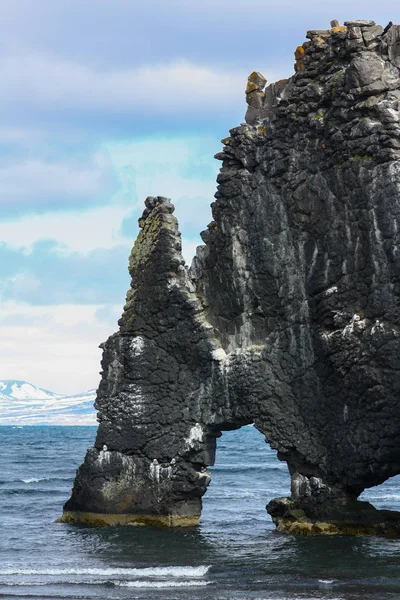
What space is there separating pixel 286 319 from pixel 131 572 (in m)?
9.48

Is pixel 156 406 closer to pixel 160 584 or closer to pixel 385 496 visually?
pixel 160 584

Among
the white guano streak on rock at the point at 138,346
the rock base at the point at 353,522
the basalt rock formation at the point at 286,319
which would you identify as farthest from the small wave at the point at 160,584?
the white guano streak on rock at the point at 138,346

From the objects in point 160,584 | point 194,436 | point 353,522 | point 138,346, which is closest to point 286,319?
point 194,436

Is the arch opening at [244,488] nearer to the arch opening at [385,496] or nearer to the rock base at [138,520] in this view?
the rock base at [138,520]

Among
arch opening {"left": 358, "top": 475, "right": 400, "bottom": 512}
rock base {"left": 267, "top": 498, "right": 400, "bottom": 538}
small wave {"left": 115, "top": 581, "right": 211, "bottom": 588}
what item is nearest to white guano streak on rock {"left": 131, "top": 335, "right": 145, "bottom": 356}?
rock base {"left": 267, "top": 498, "right": 400, "bottom": 538}

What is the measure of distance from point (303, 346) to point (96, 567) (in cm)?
932

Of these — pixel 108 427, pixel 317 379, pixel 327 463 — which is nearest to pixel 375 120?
pixel 317 379

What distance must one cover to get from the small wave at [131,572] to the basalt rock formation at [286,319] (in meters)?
5.96

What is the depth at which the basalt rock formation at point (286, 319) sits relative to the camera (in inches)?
1342

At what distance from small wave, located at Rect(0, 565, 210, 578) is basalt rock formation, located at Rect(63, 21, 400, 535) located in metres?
5.96

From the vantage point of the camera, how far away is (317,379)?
36219 mm

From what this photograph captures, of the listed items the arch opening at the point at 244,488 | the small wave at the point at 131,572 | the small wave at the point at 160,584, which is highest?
the arch opening at the point at 244,488

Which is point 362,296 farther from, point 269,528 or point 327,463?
point 269,528

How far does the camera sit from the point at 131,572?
105ft
